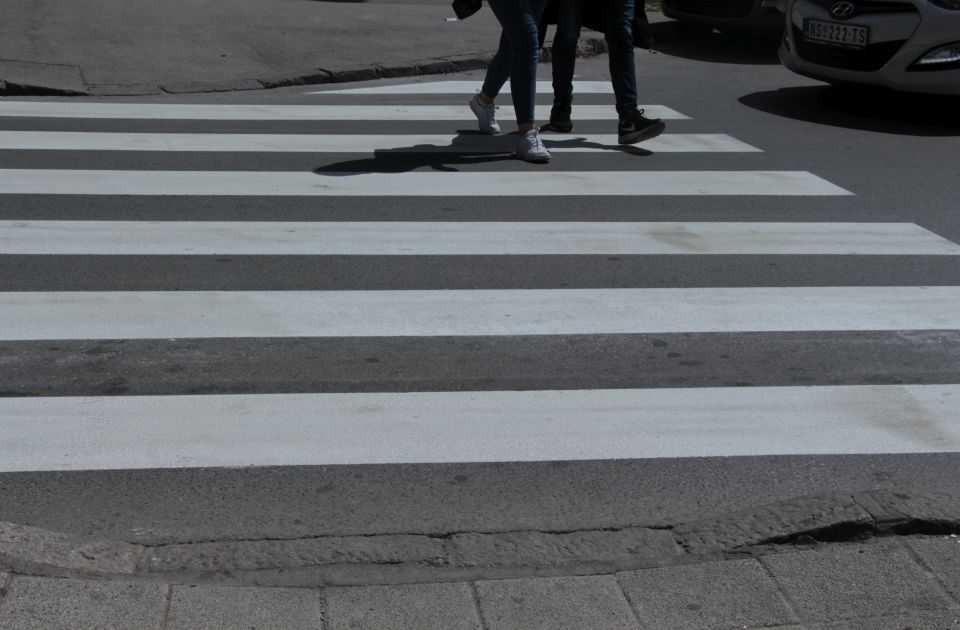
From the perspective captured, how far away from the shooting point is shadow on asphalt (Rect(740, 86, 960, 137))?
899 cm

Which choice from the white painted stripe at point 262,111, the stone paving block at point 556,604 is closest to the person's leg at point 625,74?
the white painted stripe at point 262,111

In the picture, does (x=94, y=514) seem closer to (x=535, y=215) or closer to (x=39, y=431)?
(x=39, y=431)

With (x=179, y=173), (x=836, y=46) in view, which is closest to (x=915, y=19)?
(x=836, y=46)

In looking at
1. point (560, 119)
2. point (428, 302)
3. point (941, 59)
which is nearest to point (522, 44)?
point (560, 119)

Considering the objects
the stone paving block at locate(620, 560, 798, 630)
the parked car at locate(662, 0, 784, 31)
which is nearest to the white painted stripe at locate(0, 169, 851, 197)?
the stone paving block at locate(620, 560, 798, 630)

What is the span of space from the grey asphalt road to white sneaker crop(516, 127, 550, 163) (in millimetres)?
96

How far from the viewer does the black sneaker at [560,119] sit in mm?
8430

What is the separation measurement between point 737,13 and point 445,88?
343cm

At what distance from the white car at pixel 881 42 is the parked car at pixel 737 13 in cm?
215

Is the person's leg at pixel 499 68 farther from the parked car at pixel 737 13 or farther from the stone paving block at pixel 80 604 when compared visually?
the stone paving block at pixel 80 604

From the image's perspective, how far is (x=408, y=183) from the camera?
6.99 metres

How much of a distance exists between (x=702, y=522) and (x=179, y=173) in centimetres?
452

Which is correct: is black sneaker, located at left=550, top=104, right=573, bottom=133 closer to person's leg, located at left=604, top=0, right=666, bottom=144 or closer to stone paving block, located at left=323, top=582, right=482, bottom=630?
person's leg, located at left=604, top=0, right=666, bottom=144

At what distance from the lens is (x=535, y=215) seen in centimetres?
640
